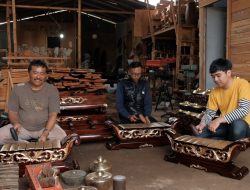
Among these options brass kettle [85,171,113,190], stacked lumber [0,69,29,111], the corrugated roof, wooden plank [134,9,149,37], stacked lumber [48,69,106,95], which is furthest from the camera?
the corrugated roof

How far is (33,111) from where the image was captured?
3.86 metres

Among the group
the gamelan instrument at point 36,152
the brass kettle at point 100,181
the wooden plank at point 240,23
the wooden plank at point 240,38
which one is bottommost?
the brass kettle at point 100,181

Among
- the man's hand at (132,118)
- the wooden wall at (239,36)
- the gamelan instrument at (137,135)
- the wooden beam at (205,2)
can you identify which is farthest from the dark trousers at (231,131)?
the wooden beam at (205,2)

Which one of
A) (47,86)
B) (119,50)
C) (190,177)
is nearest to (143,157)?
(190,177)

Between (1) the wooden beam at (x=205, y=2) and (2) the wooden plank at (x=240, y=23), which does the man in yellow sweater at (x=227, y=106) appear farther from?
(1) the wooden beam at (x=205, y=2)

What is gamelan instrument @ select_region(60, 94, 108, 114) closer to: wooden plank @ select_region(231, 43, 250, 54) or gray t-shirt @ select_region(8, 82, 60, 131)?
gray t-shirt @ select_region(8, 82, 60, 131)

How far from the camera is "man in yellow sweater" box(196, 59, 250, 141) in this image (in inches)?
142

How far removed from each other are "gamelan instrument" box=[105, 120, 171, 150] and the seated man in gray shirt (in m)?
0.84

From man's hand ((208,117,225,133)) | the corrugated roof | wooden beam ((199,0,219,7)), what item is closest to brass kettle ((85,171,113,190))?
man's hand ((208,117,225,133))

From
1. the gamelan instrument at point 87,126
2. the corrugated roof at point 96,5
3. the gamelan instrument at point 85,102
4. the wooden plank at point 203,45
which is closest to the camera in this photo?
the gamelan instrument at point 87,126

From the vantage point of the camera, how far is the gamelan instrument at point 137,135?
14.4 ft

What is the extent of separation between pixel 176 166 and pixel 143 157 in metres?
0.53

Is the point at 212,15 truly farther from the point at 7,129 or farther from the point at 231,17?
the point at 7,129

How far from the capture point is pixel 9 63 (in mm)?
6535
